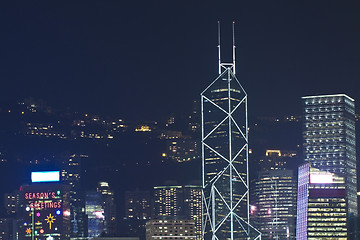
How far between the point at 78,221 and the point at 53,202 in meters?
16.1

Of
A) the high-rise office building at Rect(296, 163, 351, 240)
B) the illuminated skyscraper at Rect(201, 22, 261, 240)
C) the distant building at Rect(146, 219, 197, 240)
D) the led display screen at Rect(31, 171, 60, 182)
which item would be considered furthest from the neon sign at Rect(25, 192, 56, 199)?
the illuminated skyscraper at Rect(201, 22, 261, 240)

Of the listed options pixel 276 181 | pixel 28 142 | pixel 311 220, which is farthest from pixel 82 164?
pixel 311 220

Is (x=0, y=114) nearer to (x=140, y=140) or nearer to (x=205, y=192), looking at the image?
(x=140, y=140)

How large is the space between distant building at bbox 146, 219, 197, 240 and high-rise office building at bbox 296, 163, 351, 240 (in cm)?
700

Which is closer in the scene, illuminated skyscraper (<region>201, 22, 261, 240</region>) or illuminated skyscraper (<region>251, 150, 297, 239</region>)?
illuminated skyscraper (<region>201, 22, 261, 240</region>)

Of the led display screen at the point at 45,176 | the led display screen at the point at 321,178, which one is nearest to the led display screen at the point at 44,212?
the led display screen at the point at 45,176

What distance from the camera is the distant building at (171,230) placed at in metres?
67.0

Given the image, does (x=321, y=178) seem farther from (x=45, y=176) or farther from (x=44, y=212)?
(x=45, y=176)

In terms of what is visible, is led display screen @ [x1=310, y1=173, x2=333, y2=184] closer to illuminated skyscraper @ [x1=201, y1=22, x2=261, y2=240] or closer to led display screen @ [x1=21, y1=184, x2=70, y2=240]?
led display screen @ [x1=21, y1=184, x2=70, y2=240]

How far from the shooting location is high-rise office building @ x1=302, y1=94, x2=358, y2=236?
81188 millimetres

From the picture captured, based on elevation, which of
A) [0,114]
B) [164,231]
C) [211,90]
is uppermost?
[0,114]

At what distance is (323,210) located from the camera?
65.4 m

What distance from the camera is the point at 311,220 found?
66.1 meters

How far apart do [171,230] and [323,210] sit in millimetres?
9886
